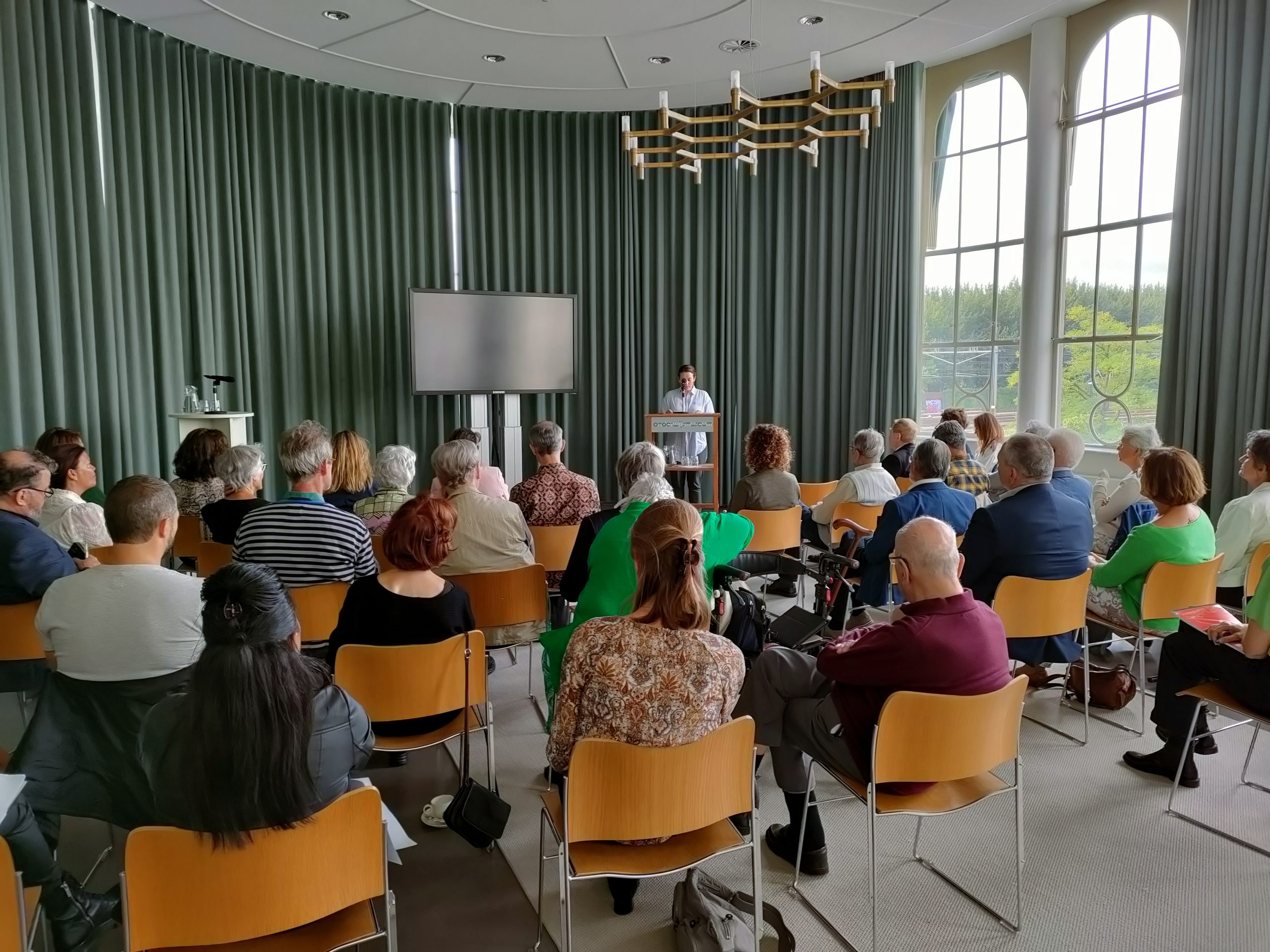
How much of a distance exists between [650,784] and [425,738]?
99cm

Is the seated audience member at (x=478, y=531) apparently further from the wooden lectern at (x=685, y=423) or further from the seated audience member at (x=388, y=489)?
the wooden lectern at (x=685, y=423)

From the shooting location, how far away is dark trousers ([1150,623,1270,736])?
2.57 m

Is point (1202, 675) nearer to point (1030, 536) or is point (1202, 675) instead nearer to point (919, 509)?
point (1030, 536)

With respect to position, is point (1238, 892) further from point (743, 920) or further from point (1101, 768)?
point (743, 920)

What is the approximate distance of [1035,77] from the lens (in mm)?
6727

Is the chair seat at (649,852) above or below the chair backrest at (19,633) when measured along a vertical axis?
below

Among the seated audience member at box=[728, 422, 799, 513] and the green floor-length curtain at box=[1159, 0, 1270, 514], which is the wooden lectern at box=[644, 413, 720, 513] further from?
the green floor-length curtain at box=[1159, 0, 1270, 514]

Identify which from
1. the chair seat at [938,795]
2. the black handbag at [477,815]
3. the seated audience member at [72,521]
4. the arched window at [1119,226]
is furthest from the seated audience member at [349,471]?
the arched window at [1119,226]

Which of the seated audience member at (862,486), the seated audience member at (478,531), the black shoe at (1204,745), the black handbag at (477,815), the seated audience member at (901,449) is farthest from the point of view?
the seated audience member at (901,449)

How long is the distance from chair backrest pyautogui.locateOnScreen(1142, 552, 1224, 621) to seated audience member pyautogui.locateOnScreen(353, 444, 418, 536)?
10.0 ft

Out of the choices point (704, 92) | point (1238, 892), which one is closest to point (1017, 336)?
point (704, 92)

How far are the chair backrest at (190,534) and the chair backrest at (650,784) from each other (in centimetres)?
314

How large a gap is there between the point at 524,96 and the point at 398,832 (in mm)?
7139

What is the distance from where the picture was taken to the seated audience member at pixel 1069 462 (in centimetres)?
423
